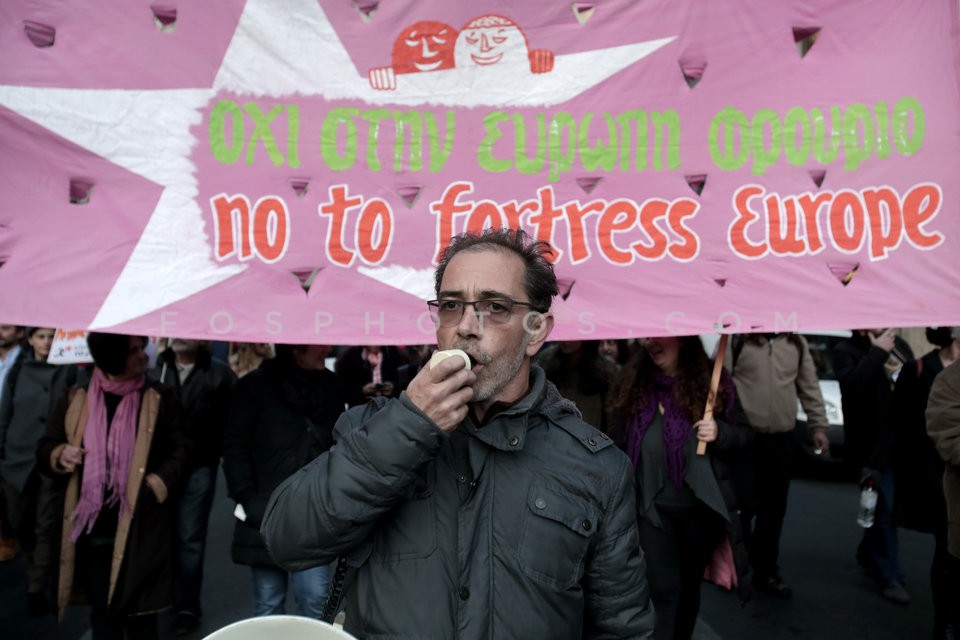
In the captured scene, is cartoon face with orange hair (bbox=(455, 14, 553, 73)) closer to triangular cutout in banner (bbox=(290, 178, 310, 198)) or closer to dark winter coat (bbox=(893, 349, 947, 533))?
triangular cutout in banner (bbox=(290, 178, 310, 198))

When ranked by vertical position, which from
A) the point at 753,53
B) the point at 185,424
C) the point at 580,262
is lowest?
the point at 185,424

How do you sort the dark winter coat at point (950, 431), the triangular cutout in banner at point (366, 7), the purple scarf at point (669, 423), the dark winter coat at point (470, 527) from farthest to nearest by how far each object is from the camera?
the purple scarf at point (669, 423)
the dark winter coat at point (950, 431)
the triangular cutout in banner at point (366, 7)
the dark winter coat at point (470, 527)

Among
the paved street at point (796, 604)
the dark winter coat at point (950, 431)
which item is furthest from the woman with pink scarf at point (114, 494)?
the dark winter coat at point (950, 431)

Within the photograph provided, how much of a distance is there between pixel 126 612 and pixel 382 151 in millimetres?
2454

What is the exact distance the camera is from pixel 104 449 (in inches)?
141

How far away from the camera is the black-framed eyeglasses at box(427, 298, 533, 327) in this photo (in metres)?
1.74

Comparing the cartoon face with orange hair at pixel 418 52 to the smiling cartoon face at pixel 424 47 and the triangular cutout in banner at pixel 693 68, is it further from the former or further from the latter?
the triangular cutout in banner at pixel 693 68

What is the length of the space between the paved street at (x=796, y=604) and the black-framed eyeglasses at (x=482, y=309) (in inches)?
147

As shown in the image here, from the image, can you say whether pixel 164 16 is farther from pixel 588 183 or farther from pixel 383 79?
pixel 588 183

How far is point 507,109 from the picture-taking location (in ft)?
9.69

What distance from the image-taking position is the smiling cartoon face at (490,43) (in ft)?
9.59

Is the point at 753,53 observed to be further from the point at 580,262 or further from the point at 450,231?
the point at 450,231

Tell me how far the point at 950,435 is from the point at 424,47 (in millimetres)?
2875

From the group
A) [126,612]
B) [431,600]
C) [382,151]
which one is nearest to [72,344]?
[126,612]
